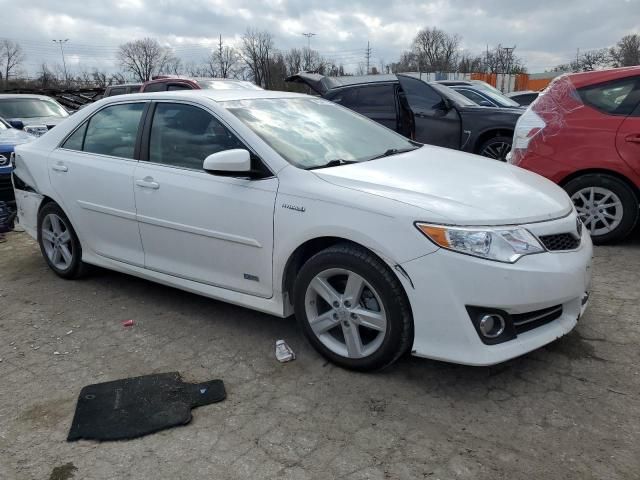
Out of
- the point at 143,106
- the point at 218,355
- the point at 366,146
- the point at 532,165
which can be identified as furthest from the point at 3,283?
the point at 532,165

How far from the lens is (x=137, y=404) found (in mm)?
2861

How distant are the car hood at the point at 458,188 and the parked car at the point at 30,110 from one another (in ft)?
31.4

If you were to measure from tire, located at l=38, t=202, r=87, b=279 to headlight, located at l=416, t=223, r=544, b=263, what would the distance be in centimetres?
319

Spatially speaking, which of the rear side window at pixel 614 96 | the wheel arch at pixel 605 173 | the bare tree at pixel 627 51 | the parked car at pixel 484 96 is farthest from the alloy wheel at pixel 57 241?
the bare tree at pixel 627 51

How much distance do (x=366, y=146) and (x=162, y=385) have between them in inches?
79.6

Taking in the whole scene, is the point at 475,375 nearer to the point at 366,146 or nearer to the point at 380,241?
the point at 380,241

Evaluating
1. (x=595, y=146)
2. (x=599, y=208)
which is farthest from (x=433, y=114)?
(x=599, y=208)

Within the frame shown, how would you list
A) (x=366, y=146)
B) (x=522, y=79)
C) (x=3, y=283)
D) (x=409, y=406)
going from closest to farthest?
(x=409, y=406) < (x=366, y=146) < (x=3, y=283) < (x=522, y=79)

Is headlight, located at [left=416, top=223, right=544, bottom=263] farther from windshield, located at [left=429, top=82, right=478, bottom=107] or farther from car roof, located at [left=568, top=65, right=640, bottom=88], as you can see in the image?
windshield, located at [left=429, top=82, right=478, bottom=107]

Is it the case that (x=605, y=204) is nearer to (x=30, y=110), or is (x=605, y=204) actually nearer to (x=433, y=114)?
(x=433, y=114)

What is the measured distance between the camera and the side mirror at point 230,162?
3137 millimetres

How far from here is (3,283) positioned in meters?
4.88

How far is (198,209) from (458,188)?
63.5 inches

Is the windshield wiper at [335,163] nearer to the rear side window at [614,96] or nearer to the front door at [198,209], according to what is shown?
the front door at [198,209]
